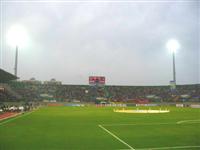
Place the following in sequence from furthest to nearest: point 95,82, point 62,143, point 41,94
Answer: point 41,94 < point 95,82 < point 62,143

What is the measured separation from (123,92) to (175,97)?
21.6m

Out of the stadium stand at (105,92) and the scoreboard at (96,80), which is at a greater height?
the scoreboard at (96,80)

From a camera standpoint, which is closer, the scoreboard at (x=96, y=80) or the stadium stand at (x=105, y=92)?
the scoreboard at (x=96, y=80)

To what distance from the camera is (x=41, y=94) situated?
10244cm

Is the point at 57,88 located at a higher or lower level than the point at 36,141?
higher

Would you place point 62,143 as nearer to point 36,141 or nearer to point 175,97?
point 36,141

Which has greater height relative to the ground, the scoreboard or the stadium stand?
the scoreboard

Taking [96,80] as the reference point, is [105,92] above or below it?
below

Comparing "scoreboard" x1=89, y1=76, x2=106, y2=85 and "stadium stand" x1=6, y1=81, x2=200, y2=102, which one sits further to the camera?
"stadium stand" x1=6, y1=81, x2=200, y2=102

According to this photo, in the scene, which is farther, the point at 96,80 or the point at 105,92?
the point at 105,92

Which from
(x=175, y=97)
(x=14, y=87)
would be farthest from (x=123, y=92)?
(x=14, y=87)

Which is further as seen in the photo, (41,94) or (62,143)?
(41,94)

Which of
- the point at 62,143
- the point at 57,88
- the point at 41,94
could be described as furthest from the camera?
the point at 57,88

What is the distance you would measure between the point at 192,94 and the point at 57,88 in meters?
54.1
